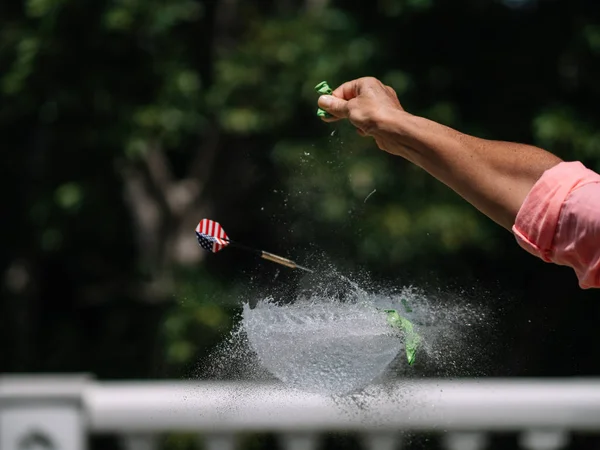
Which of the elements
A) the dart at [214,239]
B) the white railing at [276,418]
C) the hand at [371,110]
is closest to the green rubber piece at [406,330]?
the dart at [214,239]

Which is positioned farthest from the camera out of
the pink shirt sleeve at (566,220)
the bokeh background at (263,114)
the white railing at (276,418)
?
the bokeh background at (263,114)

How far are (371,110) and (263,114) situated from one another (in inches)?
107

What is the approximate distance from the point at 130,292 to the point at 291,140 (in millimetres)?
1565

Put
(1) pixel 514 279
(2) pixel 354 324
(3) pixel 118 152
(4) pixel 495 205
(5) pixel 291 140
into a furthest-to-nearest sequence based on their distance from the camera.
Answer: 1. (3) pixel 118 152
2. (5) pixel 291 140
3. (1) pixel 514 279
4. (2) pixel 354 324
5. (4) pixel 495 205

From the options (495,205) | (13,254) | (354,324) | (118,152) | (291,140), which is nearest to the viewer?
(495,205)

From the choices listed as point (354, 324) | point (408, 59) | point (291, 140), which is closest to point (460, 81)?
point (408, 59)

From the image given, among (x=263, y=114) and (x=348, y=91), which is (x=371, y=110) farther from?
(x=263, y=114)

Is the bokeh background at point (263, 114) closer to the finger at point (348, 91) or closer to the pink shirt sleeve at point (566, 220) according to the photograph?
the finger at point (348, 91)

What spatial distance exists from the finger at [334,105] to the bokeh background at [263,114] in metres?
1.66

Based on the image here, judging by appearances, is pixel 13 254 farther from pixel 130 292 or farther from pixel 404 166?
pixel 404 166

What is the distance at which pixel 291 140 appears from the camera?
4375mm

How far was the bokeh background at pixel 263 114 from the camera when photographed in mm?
4180

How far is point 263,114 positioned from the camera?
4.43m

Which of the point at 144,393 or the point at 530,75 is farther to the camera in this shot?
the point at 530,75
